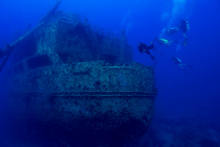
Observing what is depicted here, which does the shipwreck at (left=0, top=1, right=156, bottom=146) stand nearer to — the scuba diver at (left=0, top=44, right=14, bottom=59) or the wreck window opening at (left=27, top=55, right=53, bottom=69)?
the wreck window opening at (left=27, top=55, right=53, bottom=69)

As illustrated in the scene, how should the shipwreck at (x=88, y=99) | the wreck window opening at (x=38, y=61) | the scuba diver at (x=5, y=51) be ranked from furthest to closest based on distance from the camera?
the scuba diver at (x=5, y=51)
the wreck window opening at (x=38, y=61)
the shipwreck at (x=88, y=99)

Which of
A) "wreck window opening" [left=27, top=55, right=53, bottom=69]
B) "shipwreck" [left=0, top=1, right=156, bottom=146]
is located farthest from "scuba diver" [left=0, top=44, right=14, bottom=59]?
"shipwreck" [left=0, top=1, right=156, bottom=146]

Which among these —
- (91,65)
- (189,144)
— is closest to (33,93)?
(91,65)

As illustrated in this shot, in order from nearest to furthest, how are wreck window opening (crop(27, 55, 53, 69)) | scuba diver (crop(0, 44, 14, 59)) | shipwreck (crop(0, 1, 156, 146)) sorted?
shipwreck (crop(0, 1, 156, 146))
wreck window opening (crop(27, 55, 53, 69))
scuba diver (crop(0, 44, 14, 59))

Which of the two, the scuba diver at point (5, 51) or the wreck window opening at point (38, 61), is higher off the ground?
the scuba diver at point (5, 51)

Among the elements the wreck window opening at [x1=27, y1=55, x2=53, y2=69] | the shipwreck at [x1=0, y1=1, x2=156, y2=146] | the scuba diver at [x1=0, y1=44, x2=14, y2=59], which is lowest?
the shipwreck at [x1=0, y1=1, x2=156, y2=146]

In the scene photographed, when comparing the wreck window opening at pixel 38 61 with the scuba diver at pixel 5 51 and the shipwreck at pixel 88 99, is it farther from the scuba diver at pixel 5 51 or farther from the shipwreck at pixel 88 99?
the scuba diver at pixel 5 51

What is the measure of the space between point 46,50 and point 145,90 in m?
6.35

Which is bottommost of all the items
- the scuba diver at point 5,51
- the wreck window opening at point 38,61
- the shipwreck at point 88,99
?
the shipwreck at point 88,99

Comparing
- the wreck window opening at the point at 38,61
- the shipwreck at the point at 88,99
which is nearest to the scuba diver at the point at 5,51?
the wreck window opening at the point at 38,61

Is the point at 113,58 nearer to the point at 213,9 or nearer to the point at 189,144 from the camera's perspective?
the point at 189,144

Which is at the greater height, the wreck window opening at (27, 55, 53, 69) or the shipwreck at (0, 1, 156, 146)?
the wreck window opening at (27, 55, 53, 69)

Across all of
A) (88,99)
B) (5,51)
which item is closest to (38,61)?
(5,51)

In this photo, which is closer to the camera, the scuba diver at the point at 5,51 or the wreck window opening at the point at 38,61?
the wreck window opening at the point at 38,61
